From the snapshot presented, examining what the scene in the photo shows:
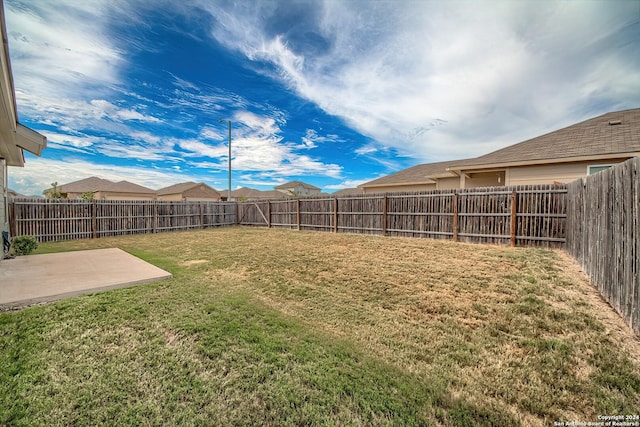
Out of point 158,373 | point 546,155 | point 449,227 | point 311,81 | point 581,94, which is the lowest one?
point 158,373

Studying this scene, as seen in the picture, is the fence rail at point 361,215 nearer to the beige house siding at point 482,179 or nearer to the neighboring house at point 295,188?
the beige house siding at point 482,179

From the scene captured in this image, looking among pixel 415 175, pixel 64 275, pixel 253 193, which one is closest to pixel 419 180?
pixel 415 175

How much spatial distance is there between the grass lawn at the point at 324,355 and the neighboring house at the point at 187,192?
110 ft

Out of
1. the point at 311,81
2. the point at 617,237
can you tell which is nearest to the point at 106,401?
the point at 617,237

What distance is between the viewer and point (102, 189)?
3106cm

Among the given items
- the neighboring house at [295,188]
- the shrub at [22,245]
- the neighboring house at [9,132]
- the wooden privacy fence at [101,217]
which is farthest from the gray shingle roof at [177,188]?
the shrub at [22,245]

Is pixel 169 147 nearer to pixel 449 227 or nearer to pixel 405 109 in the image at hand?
pixel 405 109

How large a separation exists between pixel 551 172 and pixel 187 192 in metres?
37.2

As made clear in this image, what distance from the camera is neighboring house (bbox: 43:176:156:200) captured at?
31281mm

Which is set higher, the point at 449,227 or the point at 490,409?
the point at 449,227

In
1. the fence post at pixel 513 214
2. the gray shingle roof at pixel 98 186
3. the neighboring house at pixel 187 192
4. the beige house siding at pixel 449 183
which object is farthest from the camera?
the neighboring house at pixel 187 192

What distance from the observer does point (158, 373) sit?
83.8 inches

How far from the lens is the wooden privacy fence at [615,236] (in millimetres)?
2732

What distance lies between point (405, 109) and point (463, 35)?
4848 millimetres
